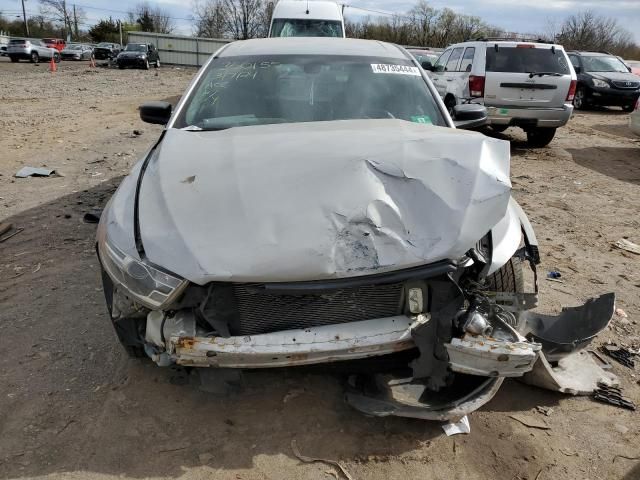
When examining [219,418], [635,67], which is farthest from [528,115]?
[635,67]

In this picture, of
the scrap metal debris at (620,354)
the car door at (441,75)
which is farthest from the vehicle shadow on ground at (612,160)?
the scrap metal debris at (620,354)

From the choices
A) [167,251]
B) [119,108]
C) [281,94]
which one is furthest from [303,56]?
[119,108]

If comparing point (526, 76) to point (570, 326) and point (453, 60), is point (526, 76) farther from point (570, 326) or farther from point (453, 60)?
point (570, 326)

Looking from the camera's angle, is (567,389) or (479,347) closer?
(479,347)

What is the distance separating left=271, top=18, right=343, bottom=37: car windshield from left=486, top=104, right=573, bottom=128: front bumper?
5979 millimetres

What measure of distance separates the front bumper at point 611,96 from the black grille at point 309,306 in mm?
16365

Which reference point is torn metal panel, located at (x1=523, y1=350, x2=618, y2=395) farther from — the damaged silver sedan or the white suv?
the white suv

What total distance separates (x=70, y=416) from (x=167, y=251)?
109 cm

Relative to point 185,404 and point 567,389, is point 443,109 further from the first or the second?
point 185,404

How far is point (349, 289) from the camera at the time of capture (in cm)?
229

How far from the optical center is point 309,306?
7.52 feet

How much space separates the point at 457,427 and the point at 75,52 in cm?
4574

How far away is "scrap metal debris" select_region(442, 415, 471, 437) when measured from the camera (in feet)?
8.40

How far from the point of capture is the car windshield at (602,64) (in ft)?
53.9
